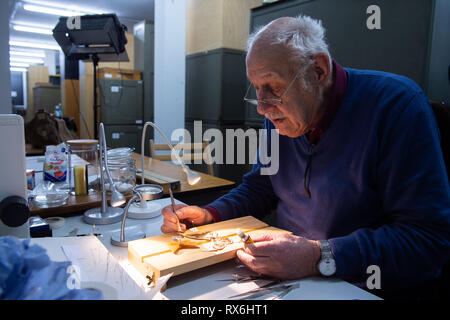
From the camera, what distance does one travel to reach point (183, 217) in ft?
3.42

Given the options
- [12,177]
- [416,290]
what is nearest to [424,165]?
[416,290]

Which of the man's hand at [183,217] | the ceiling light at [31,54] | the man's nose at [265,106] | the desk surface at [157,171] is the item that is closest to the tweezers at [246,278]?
the man's hand at [183,217]

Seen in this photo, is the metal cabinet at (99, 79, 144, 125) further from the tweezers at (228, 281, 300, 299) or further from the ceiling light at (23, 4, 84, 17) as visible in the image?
the tweezers at (228, 281, 300, 299)

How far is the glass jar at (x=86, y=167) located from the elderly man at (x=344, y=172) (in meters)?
0.61

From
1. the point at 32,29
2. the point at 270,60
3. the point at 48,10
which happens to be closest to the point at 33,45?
the point at 32,29

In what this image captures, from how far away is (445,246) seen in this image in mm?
851

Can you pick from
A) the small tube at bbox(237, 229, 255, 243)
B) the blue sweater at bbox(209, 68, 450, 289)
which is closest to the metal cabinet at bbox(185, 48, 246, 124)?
the blue sweater at bbox(209, 68, 450, 289)

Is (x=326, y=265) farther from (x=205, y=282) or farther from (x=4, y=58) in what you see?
(x=4, y=58)

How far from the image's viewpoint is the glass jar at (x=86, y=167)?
4.83 ft

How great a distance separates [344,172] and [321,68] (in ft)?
1.05

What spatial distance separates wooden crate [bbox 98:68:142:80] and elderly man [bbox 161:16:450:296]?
4.19m
